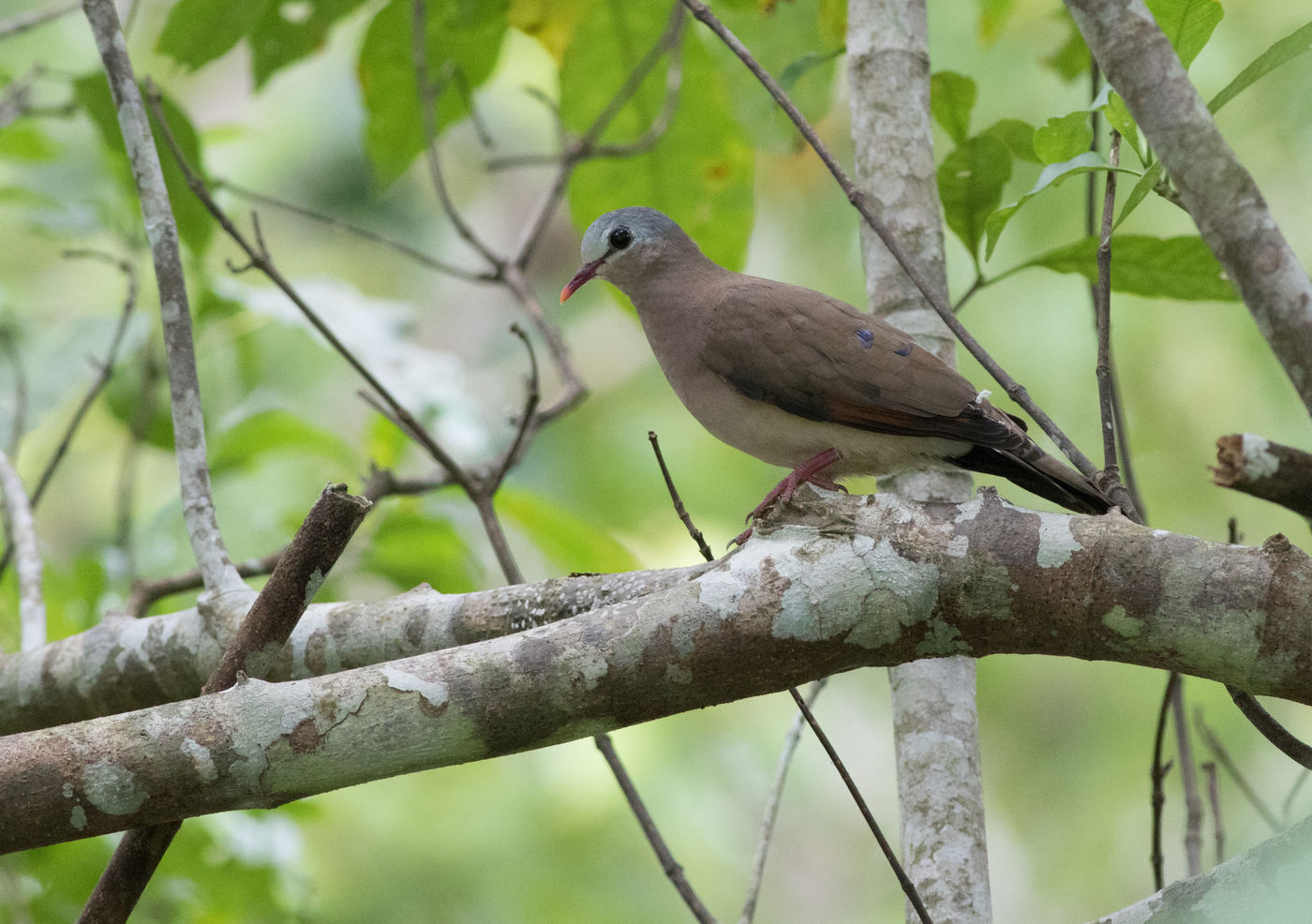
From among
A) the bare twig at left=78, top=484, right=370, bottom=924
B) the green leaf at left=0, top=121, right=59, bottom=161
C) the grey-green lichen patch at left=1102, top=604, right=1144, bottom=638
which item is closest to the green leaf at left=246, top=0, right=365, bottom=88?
the green leaf at left=0, top=121, right=59, bottom=161

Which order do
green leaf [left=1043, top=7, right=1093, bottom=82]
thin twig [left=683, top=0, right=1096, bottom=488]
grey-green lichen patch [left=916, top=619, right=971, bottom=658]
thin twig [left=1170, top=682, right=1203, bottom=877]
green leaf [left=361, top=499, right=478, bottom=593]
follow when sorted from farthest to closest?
green leaf [left=1043, top=7, right=1093, bottom=82] < green leaf [left=361, top=499, right=478, bottom=593] < thin twig [left=1170, top=682, right=1203, bottom=877] < thin twig [left=683, top=0, right=1096, bottom=488] < grey-green lichen patch [left=916, top=619, right=971, bottom=658]

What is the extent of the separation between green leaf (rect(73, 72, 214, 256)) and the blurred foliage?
1 centimetres

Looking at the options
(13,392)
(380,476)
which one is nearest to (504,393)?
(13,392)

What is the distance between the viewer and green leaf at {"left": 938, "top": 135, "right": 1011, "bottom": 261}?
8.87 feet

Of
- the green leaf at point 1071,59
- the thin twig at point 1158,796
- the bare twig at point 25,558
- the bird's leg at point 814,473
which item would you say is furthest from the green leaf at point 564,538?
the green leaf at point 1071,59

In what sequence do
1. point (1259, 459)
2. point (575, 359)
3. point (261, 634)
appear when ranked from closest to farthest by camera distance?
1. point (1259, 459)
2. point (261, 634)
3. point (575, 359)

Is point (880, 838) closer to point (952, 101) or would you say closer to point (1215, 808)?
point (1215, 808)

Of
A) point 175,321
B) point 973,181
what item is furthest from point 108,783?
point 973,181

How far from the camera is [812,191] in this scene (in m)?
7.58

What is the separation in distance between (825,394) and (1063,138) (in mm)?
917

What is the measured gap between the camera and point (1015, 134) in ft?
9.00

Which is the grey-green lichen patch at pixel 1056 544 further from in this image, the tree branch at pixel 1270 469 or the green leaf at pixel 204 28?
the green leaf at pixel 204 28

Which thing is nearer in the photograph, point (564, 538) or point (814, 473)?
point (814, 473)

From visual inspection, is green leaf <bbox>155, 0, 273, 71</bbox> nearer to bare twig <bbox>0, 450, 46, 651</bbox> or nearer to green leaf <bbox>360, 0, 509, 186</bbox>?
green leaf <bbox>360, 0, 509, 186</bbox>
